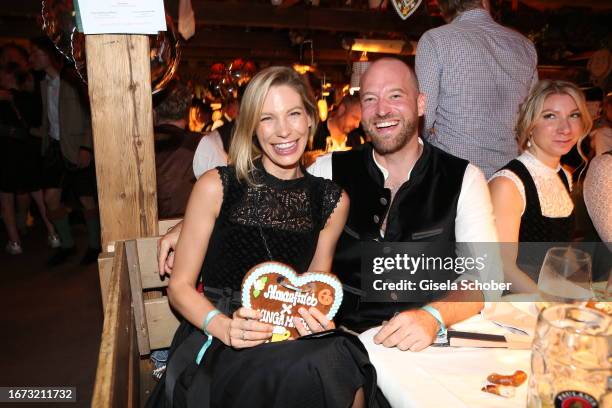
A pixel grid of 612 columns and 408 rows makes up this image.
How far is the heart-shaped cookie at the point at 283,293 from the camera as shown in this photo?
4.22ft

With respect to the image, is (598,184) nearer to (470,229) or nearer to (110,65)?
(470,229)

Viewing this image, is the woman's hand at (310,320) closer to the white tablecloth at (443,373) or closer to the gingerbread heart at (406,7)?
the white tablecloth at (443,373)

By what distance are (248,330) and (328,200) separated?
70cm

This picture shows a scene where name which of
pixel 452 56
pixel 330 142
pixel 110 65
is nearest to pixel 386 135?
pixel 452 56

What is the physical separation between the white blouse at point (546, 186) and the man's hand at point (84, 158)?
3957mm

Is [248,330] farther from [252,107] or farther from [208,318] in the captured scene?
[252,107]

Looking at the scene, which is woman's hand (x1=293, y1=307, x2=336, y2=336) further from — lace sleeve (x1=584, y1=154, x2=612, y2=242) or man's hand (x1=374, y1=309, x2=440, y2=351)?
lace sleeve (x1=584, y1=154, x2=612, y2=242)

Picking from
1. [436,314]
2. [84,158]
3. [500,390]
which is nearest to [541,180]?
[436,314]

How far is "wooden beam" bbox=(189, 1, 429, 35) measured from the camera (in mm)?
7105

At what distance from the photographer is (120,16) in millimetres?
1784

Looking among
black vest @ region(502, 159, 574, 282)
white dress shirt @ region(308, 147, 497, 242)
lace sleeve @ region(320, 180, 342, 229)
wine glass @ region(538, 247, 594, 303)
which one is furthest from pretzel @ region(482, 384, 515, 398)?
black vest @ region(502, 159, 574, 282)

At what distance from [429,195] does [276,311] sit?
0.81 metres

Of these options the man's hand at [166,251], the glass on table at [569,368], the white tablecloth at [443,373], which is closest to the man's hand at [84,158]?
the man's hand at [166,251]

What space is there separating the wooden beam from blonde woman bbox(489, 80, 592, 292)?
19.1 feet
